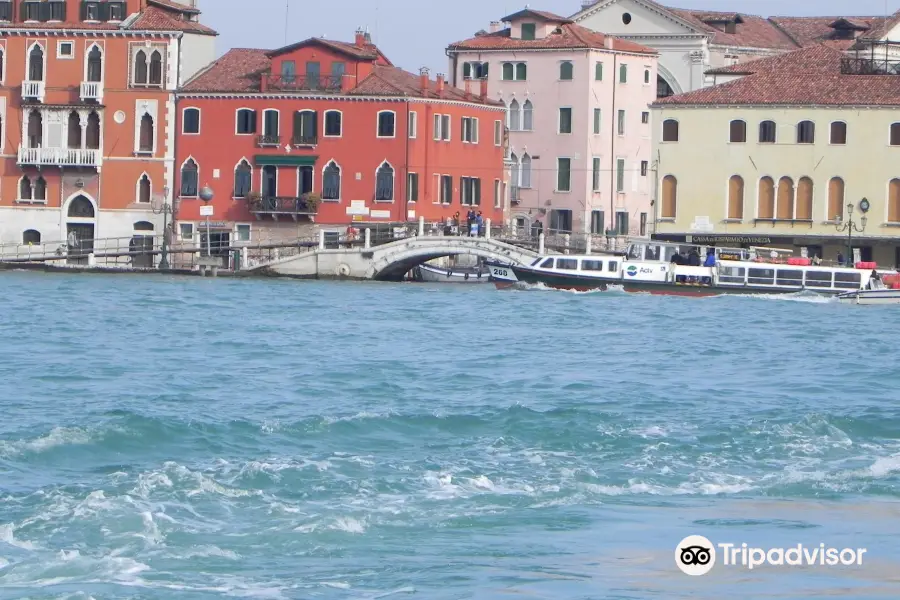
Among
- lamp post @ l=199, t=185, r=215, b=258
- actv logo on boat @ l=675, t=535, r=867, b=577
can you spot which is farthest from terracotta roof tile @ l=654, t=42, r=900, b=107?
actv logo on boat @ l=675, t=535, r=867, b=577

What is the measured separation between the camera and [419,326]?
113 feet

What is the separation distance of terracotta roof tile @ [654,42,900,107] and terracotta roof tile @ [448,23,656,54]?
492 cm

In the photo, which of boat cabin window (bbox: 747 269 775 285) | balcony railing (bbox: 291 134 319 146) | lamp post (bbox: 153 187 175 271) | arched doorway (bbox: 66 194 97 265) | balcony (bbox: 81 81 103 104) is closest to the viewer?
boat cabin window (bbox: 747 269 775 285)

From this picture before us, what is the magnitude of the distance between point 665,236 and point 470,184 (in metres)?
5.59

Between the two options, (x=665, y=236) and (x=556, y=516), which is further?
(x=665, y=236)

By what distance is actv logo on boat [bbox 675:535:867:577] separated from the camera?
548 inches

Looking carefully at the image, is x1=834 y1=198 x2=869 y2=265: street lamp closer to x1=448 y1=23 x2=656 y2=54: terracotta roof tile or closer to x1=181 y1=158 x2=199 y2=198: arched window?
x1=448 y1=23 x2=656 y2=54: terracotta roof tile

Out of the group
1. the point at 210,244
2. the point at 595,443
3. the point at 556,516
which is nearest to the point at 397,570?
the point at 556,516

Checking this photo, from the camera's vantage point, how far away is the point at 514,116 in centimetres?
5853

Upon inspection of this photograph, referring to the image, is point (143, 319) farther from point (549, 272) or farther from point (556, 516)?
point (556, 516)

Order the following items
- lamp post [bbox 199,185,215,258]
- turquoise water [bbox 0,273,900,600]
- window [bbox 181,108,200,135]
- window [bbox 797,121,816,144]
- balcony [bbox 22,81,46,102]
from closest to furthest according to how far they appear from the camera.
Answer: turquoise water [bbox 0,273,900,600]
lamp post [bbox 199,185,215,258]
window [bbox 797,121,816,144]
window [bbox 181,108,200,135]
balcony [bbox 22,81,46,102]

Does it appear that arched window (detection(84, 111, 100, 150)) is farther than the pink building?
No

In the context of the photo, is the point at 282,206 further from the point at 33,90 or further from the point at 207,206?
the point at 33,90

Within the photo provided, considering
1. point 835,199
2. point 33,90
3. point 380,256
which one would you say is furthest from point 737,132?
point 33,90
